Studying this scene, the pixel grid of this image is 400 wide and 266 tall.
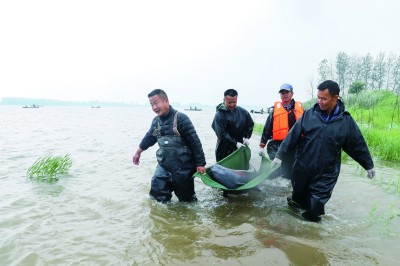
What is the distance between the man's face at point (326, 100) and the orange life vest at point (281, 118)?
1530 mm

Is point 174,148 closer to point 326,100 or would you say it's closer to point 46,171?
point 326,100

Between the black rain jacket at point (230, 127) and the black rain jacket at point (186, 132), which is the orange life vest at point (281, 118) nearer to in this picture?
the black rain jacket at point (230, 127)

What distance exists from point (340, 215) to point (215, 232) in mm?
1983

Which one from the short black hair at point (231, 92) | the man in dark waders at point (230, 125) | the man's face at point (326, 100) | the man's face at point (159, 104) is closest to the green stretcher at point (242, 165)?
the man in dark waders at point (230, 125)

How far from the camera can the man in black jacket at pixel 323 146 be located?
3.62 metres

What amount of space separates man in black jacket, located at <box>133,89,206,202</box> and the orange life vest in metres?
1.70

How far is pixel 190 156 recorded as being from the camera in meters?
4.41

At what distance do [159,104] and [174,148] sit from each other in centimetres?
69

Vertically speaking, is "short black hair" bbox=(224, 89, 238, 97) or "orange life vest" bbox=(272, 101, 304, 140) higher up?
"short black hair" bbox=(224, 89, 238, 97)

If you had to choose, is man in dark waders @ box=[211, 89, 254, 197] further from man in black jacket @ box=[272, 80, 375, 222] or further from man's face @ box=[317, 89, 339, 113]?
man's face @ box=[317, 89, 339, 113]

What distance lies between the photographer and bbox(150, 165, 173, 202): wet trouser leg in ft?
14.9

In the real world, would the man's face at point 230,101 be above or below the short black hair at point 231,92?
below

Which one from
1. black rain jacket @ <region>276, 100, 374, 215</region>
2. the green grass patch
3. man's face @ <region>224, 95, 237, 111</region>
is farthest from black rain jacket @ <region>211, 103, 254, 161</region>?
the green grass patch

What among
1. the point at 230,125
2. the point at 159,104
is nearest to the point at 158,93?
the point at 159,104
